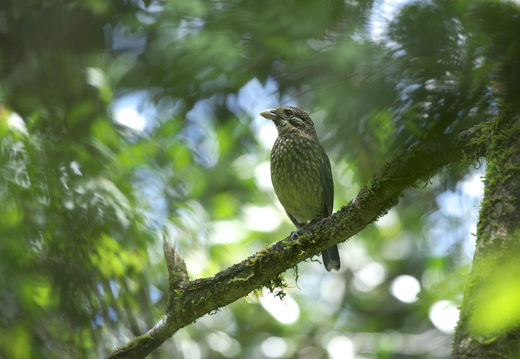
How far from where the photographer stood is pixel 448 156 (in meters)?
1.64

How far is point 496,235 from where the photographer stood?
5.68 feet

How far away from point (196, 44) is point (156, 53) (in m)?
0.16

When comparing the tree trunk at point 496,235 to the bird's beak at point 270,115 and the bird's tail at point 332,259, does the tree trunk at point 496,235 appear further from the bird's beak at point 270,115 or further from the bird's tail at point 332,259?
the bird's beak at point 270,115

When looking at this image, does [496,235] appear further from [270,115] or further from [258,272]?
[270,115]

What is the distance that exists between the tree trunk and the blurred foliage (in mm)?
125

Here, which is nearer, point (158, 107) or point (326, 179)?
point (158, 107)

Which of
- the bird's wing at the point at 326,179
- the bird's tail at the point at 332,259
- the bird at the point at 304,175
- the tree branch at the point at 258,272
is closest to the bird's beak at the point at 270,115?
the bird at the point at 304,175

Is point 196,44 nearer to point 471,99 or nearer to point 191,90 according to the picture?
point 191,90

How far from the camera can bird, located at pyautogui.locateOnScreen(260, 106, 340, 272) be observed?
4.13 m

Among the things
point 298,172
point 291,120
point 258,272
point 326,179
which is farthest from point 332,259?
point 291,120

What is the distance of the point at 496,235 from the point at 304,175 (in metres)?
2.48

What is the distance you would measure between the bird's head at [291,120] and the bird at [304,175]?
0.04 feet

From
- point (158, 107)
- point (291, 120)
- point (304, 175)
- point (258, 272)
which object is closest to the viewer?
point (158, 107)

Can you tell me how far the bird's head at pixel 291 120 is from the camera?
4.41 m
